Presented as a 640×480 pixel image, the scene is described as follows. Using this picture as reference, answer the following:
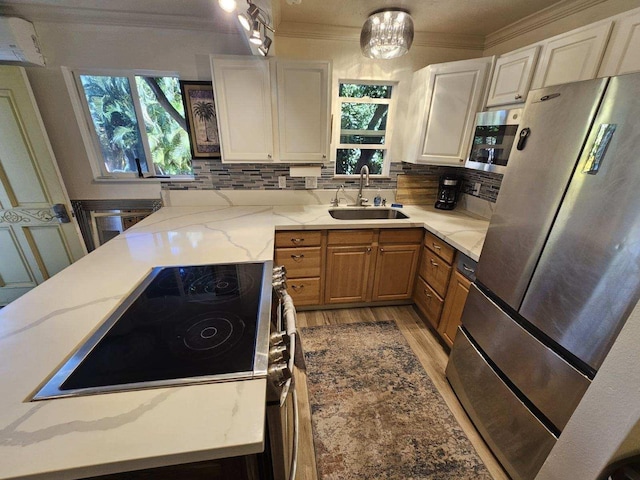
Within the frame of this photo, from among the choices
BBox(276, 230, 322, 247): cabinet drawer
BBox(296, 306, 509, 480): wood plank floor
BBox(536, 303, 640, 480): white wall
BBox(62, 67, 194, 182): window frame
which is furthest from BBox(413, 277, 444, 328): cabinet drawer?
BBox(62, 67, 194, 182): window frame

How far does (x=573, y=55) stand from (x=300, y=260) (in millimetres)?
2048

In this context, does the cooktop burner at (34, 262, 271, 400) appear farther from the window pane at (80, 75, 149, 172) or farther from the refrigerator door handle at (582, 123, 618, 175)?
the window pane at (80, 75, 149, 172)

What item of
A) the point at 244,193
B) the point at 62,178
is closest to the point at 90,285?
the point at 244,193

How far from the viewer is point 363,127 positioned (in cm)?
255

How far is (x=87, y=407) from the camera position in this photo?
2.09 ft

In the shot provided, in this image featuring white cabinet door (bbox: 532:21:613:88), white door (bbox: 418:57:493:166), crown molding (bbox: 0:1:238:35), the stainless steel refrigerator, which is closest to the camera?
the stainless steel refrigerator

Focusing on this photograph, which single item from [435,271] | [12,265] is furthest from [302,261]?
[12,265]

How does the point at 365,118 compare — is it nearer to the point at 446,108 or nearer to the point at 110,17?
the point at 446,108

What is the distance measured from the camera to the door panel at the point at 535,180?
36.9 inches

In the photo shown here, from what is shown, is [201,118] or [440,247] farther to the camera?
[201,118]

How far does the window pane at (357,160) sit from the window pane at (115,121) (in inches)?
71.7

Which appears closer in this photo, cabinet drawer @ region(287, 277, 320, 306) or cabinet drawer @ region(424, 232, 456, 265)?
cabinet drawer @ region(424, 232, 456, 265)

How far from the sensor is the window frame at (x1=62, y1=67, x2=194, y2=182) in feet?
6.68

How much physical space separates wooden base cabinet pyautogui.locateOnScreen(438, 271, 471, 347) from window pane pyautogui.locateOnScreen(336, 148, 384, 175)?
1357mm
